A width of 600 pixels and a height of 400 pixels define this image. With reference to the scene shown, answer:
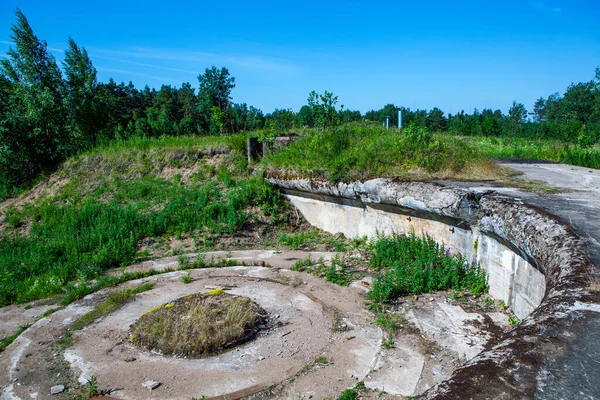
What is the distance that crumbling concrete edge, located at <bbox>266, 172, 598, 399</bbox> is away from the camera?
175 centimetres

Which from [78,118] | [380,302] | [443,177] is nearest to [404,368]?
[380,302]

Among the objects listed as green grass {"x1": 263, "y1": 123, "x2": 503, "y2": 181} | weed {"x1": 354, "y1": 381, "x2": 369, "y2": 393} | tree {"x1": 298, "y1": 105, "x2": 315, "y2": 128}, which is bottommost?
weed {"x1": 354, "y1": 381, "x2": 369, "y2": 393}

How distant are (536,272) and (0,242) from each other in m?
11.1

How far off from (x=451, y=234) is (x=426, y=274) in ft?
2.56

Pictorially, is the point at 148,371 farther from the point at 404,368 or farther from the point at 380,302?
the point at 380,302

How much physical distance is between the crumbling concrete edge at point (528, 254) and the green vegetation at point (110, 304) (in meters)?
4.30

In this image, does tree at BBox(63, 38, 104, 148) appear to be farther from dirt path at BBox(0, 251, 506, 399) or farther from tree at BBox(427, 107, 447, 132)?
tree at BBox(427, 107, 447, 132)

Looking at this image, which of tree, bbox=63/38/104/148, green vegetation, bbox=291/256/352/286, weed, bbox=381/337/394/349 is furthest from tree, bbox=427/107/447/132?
weed, bbox=381/337/394/349

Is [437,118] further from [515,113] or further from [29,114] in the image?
[29,114]

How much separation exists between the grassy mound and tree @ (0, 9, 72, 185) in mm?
12944

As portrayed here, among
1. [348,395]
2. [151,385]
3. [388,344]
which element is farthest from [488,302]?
[151,385]

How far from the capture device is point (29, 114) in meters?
14.6

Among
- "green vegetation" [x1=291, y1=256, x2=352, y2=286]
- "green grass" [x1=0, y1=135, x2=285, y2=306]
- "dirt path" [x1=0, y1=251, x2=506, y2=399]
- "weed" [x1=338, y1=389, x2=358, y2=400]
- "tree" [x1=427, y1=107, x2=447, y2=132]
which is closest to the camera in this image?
"weed" [x1=338, y1=389, x2=358, y2=400]

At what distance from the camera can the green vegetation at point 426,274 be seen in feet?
17.7
